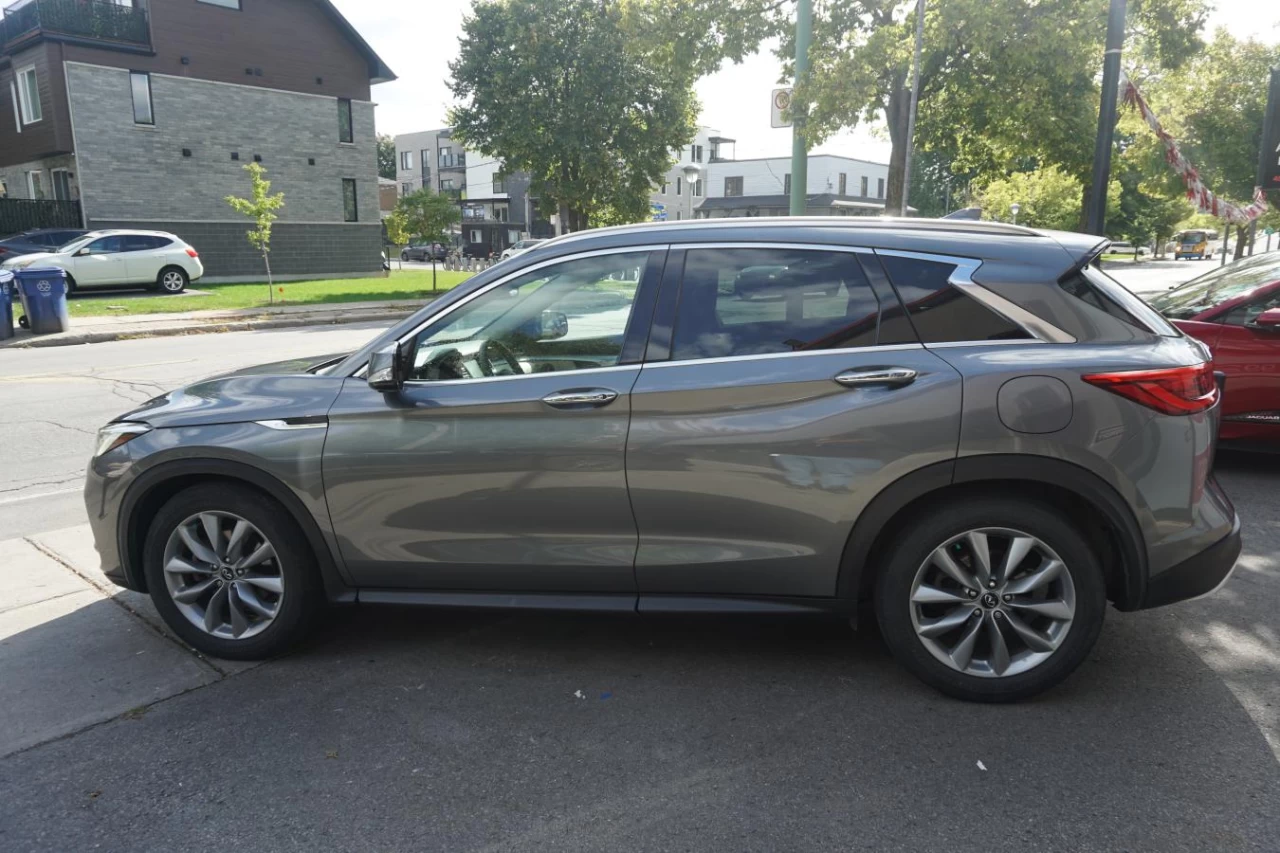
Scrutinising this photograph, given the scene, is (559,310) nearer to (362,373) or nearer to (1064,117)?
(362,373)

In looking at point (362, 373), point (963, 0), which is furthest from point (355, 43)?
point (362, 373)

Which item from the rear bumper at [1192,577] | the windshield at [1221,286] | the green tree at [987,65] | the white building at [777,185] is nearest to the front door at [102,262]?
the green tree at [987,65]

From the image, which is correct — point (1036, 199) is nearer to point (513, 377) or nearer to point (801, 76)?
point (801, 76)

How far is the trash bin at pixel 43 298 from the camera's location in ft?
53.3

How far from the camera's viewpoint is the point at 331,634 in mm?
4227

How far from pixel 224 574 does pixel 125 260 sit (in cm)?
2322

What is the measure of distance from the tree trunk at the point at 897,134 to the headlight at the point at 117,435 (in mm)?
15851

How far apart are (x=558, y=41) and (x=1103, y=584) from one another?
33858 millimetres

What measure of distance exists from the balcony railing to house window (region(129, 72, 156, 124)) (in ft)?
3.25

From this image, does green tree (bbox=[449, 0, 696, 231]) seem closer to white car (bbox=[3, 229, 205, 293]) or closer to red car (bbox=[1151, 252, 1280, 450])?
white car (bbox=[3, 229, 205, 293])

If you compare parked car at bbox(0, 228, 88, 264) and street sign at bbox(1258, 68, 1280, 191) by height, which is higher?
street sign at bbox(1258, 68, 1280, 191)

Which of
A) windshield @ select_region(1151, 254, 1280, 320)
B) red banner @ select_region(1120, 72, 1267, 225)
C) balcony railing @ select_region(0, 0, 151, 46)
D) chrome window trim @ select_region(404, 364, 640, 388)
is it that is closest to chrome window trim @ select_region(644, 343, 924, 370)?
chrome window trim @ select_region(404, 364, 640, 388)

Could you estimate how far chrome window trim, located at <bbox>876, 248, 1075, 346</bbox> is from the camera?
333 centimetres

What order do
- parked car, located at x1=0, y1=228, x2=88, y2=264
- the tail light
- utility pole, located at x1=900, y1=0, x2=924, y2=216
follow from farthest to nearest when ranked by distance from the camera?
parked car, located at x1=0, y1=228, x2=88, y2=264 < utility pole, located at x1=900, y1=0, x2=924, y2=216 < the tail light
